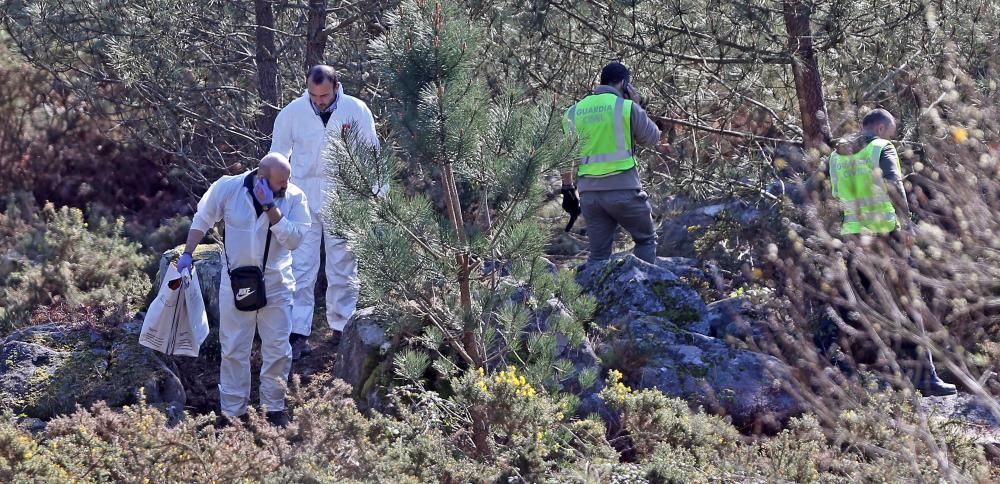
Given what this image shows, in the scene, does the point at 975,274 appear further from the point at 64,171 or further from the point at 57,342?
the point at 64,171

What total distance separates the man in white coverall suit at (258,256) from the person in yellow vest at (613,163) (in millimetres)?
1791

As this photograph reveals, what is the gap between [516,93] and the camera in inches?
226

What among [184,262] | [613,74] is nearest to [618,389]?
[613,74]

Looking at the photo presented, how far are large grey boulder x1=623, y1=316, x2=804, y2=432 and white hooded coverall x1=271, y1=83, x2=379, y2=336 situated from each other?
195 cm

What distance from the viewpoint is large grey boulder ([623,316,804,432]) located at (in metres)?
6.45

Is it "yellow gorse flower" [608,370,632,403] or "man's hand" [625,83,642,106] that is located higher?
"man's hand" [625,83,642,106]

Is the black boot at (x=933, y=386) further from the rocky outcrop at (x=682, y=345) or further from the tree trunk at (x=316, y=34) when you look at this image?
the tree trunk at (x=316, y=34)

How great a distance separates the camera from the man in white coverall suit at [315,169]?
25.0 feet

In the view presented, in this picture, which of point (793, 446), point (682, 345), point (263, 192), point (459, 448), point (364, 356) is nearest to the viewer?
point (793, 446)

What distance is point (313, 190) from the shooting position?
780 cm

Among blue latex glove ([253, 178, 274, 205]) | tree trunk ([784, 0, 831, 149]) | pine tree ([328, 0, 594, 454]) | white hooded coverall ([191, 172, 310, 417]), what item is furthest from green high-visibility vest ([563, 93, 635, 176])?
blue latex glove ([253, 178, 274, 205])

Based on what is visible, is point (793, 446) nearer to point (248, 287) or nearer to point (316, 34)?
point (248, 287)

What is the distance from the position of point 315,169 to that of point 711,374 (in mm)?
2865

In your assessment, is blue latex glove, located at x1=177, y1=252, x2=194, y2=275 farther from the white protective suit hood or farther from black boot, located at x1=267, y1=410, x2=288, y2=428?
the white protective suit hood
